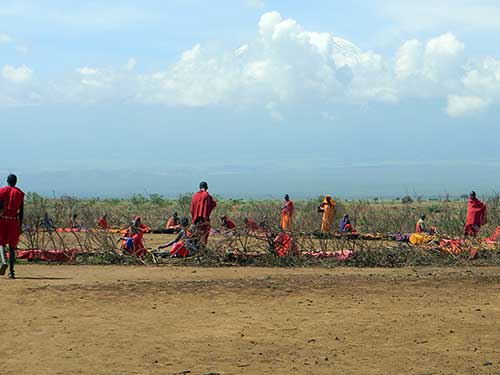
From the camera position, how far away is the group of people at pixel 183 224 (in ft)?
42.8

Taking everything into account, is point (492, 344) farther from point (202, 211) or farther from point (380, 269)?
point (202, 211)

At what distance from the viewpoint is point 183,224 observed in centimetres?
1662

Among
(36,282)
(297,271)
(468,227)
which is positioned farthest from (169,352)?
(468,227)

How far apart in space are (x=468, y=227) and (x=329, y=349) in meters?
12.4

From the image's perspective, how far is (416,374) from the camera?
7258 mm

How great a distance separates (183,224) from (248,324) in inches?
291

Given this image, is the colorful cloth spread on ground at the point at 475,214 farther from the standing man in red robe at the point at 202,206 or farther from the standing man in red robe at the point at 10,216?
the standing man in red robe at the point at 10,216

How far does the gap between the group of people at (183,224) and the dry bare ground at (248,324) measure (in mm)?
751

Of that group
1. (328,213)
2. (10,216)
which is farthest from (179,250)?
(328,213)

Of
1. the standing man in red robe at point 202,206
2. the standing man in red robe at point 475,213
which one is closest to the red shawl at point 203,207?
the standing man in red robe at point 202,206

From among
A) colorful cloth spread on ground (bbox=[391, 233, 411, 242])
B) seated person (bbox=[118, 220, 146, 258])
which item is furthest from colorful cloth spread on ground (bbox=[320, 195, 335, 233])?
seated person (bbox=[118, 220, 146, 258])

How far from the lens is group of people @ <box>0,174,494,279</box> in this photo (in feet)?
42.8

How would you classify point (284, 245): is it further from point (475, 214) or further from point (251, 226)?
point (475, 214)

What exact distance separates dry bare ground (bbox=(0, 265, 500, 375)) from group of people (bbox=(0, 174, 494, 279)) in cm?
75
